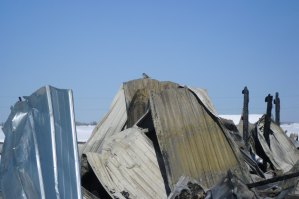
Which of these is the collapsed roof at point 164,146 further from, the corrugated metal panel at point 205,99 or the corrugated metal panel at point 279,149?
the corrugated metal panel at point 279,149

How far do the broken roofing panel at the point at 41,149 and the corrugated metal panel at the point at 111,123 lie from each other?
3.43m

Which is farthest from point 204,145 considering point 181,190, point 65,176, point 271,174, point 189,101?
point 65,176

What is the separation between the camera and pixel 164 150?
23.2 feet

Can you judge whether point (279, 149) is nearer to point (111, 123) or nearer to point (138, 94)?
point (138, 94)

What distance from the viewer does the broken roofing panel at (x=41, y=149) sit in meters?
4.50

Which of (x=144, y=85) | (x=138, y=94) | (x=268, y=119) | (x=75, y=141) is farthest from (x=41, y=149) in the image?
(x=268, y=119)

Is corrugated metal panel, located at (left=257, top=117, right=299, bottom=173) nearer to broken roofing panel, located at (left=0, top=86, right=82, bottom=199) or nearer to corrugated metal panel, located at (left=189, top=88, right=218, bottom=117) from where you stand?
corrugated metal panel, located at (left=189, top=88, right=218, bottom=117)

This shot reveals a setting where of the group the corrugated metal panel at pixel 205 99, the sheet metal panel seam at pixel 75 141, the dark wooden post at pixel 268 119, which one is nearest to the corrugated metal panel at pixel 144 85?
the corrugated metal panel at pixel 205 99

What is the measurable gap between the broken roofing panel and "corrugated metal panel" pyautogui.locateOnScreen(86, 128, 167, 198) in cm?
168

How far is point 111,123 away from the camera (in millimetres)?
8984

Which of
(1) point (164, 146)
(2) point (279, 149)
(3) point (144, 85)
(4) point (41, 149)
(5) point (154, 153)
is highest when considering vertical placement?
(3) point (144, 85)

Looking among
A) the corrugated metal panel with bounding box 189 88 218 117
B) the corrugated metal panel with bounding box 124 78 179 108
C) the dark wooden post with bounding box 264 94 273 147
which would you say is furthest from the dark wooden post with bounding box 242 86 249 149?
the corrugated metal panel with bounding box 124 78 179 108

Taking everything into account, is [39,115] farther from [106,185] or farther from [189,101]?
[189,101]

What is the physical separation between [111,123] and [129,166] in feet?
7.16
